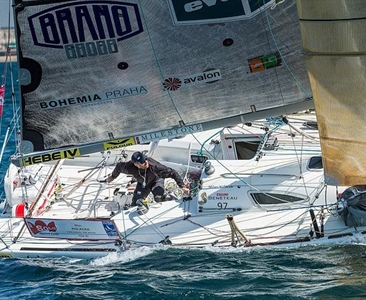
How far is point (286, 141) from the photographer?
18266mm

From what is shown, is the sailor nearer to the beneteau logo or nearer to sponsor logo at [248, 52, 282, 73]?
the beneteau logo

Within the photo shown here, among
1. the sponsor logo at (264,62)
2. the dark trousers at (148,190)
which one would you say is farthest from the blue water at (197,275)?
the sponsor logo at (264,62)

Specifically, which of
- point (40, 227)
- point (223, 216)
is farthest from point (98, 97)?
point (223, 216)

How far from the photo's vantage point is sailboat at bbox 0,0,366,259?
1425 centimetres

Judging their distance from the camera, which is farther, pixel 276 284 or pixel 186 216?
pixel 186 216

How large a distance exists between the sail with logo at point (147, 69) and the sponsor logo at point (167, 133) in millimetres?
19

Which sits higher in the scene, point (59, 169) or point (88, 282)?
point (59, 169)

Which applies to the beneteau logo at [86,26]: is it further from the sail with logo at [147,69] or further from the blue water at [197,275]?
the blue water at [197,275]

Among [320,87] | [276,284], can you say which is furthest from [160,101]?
[276,284]

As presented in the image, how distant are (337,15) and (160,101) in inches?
149

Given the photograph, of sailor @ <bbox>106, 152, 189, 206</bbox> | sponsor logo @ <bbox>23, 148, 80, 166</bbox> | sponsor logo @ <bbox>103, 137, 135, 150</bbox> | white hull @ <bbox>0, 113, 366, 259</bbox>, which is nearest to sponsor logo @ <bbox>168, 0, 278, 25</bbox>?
sponsor logo @ <bbox>103, 137, 135, 150</bbox>

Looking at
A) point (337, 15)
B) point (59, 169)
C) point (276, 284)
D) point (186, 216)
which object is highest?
point (337, 15)

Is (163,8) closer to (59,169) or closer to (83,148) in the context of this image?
(83,148)

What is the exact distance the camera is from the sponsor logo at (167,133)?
15469 millimetres
